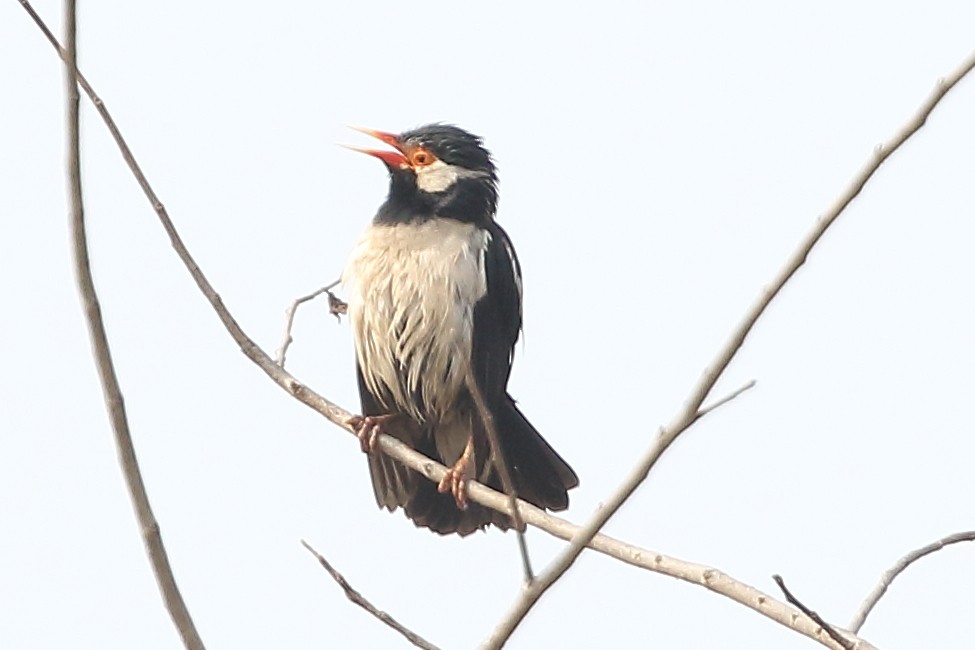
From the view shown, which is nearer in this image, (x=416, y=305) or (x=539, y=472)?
(x=416, y=305)

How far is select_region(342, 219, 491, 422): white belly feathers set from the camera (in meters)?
6.15

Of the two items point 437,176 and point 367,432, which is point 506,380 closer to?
point 367,432

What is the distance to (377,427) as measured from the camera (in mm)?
6078

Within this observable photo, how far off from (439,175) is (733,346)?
150 inches

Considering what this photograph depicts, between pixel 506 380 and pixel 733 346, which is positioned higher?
pixel 733 346

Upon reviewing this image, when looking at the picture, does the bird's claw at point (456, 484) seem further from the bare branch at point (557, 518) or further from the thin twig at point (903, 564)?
the thin twig at point (903, 564)

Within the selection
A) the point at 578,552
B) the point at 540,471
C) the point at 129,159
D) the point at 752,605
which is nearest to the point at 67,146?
the point at 129,159

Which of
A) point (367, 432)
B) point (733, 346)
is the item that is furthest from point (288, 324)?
point (733, 346)

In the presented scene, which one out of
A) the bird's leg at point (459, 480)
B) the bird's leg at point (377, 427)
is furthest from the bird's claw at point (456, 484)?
the bird's leg at point (377, 427)

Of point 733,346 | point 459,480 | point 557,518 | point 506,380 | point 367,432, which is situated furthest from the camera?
point 506,380

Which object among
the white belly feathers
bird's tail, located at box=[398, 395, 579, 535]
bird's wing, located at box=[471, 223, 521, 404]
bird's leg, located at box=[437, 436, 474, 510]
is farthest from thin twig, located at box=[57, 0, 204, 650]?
bird's tail, located at box=[398, 395, 579, 535]

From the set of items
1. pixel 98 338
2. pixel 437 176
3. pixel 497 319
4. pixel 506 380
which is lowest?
pixel 98 338

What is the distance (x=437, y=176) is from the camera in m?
6.57

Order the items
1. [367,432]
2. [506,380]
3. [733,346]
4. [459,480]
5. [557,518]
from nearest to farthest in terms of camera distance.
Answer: [733,346], [557,518], [459,480], [367,432], [506,380]
